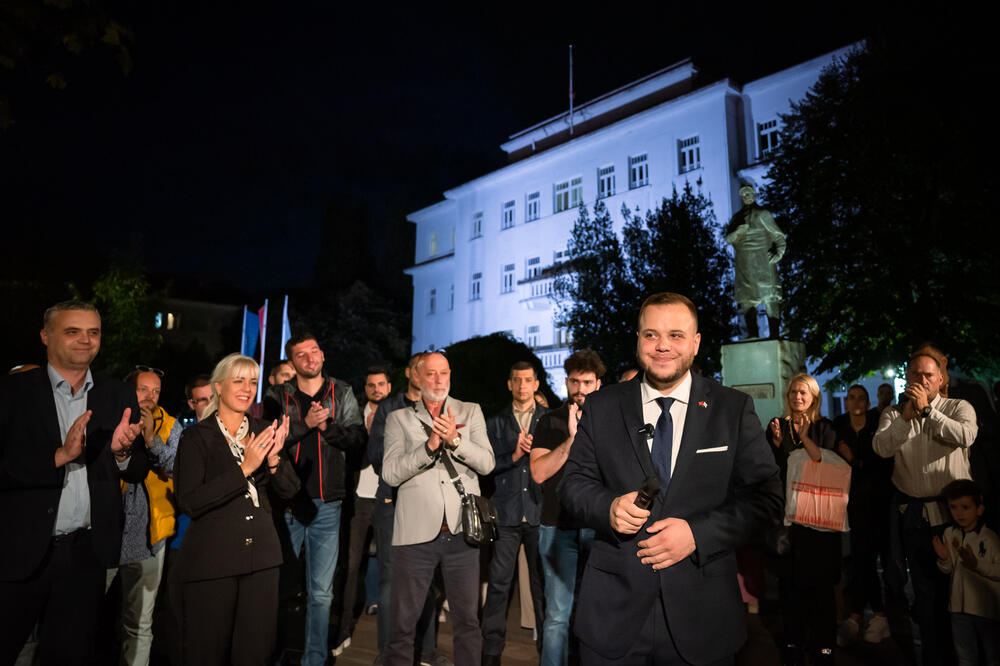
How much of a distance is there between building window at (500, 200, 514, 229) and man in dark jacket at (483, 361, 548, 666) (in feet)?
109

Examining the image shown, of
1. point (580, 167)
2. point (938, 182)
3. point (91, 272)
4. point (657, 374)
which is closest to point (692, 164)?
point (580, 167)

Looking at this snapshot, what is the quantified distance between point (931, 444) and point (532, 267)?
32.2 metres

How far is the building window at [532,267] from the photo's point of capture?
36375mm

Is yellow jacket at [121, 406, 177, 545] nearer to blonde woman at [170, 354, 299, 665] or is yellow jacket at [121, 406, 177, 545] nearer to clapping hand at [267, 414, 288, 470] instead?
blonde woman at [170, 354, 299, 665]

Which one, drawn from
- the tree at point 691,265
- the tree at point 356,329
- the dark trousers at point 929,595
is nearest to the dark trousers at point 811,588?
the dark trousers at point 929,595

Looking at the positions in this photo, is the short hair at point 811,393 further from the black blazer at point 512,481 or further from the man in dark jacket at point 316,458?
the man in dark jacket at point 316,458

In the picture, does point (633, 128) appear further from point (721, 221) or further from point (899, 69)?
point (899, 69)

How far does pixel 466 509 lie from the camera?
4684 mm

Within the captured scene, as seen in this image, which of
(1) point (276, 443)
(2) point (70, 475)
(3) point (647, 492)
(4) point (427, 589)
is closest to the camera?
(3) point (647, 492)

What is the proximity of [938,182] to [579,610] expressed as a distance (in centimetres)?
1882

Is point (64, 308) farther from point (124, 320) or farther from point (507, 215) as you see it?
point (507, 215)

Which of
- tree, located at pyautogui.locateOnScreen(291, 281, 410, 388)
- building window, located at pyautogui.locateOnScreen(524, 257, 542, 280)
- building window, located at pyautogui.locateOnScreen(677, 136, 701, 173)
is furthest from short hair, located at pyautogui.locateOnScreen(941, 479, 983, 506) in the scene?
tree, located at pyautogui.locateOnScreen(291, 281, 410, 388)

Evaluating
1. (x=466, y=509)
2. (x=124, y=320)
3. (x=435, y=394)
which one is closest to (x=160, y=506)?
(x=435, y=394)

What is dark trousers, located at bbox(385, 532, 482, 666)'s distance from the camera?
4.50 meters
